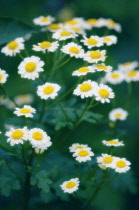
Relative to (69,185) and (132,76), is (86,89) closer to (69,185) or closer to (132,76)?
(69,185)

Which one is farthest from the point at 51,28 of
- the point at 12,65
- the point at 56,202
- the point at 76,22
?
the point at 12,65

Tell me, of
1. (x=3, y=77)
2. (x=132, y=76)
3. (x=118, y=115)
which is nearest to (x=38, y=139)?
(x=3, y=77)

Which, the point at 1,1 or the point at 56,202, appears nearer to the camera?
the point at 56,202

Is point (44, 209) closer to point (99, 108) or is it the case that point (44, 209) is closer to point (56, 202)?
point (56, 202)

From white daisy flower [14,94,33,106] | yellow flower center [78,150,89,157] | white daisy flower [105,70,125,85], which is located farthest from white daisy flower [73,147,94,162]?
white daisy flower [14,94,33,106]

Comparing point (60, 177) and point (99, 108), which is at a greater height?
point (99, 108)

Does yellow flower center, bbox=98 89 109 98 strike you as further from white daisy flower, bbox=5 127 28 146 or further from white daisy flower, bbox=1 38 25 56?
white daisy flower, bbox=1 38 25 56

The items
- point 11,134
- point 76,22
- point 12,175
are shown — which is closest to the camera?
point 11,134
